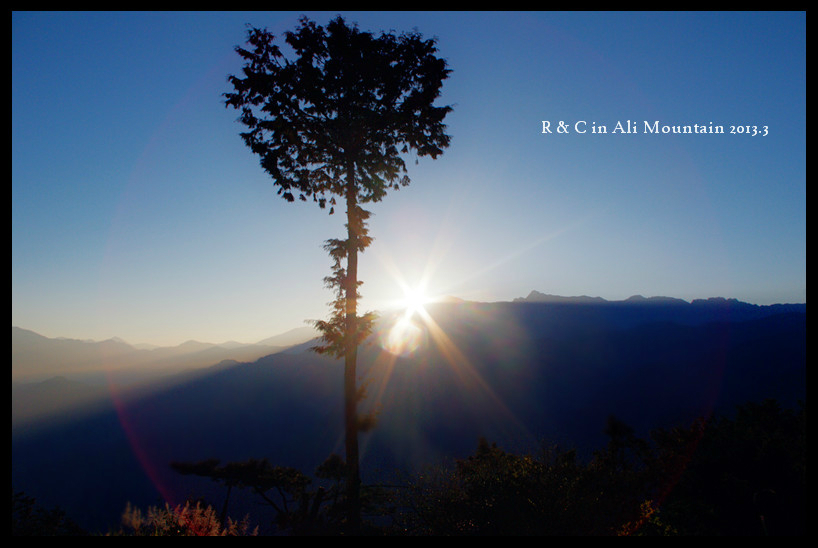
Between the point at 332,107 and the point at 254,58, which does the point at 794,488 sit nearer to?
the point at 332,107

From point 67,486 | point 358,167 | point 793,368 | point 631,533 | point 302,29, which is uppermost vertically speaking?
point 302,29

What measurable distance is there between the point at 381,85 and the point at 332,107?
164cm

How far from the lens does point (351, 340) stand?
1131cm

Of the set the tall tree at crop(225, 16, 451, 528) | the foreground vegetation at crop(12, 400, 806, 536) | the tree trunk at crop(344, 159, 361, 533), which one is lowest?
the foreground vegetation at crop(12, 400, 806, 536)

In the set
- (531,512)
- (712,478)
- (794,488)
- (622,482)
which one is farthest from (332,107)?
(794,488)

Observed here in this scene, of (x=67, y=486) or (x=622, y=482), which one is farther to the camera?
(x=67, y=486)

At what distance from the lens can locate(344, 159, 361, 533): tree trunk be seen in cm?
1104

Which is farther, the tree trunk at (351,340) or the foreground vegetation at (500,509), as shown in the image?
the tree trunk at (351,340)

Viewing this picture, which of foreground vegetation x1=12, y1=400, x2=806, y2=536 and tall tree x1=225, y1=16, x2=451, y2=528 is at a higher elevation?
tall tree x1=225, y1=16, x2=451, y2=528

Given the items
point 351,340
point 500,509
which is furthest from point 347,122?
point 500,509

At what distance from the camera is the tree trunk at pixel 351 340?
11039 mm


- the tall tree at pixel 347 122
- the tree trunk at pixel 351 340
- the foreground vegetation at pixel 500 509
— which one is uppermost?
the tall tree at pixel 347 122

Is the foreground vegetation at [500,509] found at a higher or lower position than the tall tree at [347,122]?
lower
